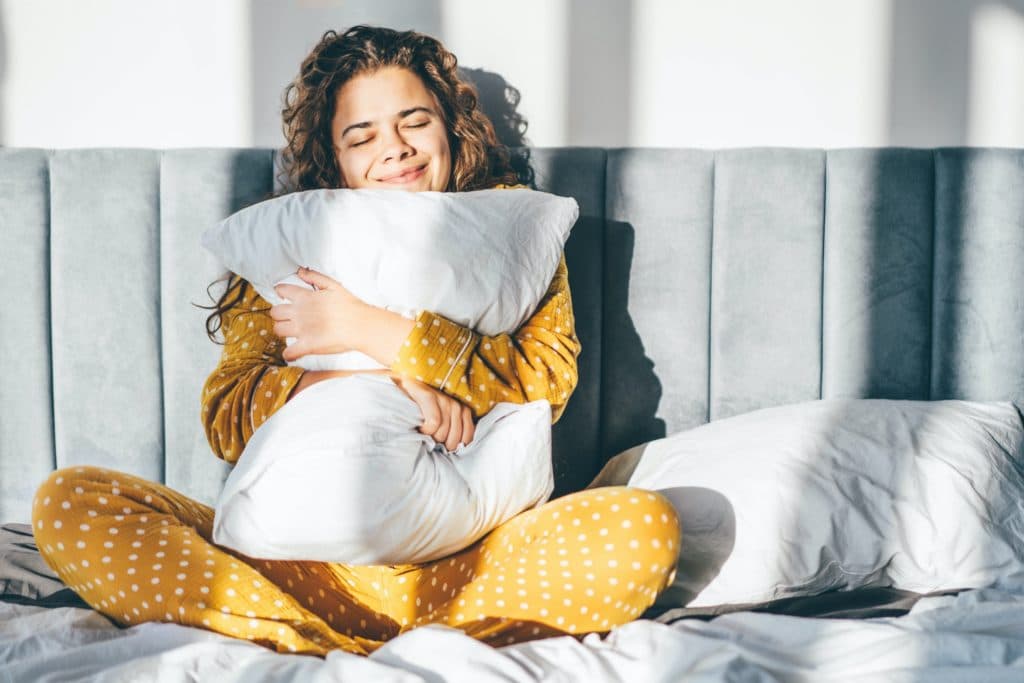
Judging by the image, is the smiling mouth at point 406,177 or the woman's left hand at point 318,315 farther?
the smiling mouth at point 406,177

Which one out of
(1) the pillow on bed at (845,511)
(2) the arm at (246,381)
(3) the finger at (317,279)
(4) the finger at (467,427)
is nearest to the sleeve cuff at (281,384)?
(2) the arm at (246,381)

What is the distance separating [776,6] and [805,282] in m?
0.45

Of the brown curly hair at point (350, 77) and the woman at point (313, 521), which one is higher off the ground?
the brown curly hair at point (350, 77)

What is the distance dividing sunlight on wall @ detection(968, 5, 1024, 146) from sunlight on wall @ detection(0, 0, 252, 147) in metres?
1.17

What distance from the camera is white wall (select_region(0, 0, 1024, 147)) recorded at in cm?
150

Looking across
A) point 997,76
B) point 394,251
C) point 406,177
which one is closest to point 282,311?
point 394,251

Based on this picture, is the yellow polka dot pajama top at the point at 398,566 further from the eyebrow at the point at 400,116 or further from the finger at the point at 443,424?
the eyebrow at the point at 400,116

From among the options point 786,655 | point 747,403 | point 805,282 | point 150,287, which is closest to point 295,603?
point 786,655

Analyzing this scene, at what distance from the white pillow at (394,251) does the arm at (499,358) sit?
29 millimetres

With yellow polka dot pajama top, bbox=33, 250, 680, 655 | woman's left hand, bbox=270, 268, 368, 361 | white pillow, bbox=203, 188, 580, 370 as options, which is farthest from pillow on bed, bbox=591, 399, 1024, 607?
woman's left hand, bbox=270, 268, 368, 361

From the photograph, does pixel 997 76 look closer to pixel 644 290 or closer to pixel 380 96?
pixel 644 290

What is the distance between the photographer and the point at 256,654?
0.93m

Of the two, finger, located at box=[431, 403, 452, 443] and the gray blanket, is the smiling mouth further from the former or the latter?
the gray blanket

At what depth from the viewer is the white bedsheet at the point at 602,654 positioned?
896 mm
